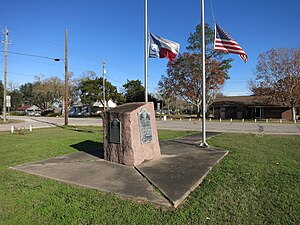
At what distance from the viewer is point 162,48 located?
954cm

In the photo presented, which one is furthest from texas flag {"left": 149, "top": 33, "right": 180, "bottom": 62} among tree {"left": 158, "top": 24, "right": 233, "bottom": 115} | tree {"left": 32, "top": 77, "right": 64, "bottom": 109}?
tree {"left": 32, "top": 77, "right": 64, "bottom": 109}

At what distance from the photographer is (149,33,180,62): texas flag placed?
374 inches

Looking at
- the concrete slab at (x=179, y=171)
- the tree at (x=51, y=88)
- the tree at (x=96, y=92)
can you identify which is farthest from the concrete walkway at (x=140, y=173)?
the tree at (x=51, y=88)

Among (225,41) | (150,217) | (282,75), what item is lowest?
(150,217)

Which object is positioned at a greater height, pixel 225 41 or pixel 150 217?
pixel 225 41

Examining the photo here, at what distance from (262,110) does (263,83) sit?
25.5 feet

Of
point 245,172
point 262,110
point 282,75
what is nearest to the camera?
point 245,172

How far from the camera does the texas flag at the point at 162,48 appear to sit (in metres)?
9.49

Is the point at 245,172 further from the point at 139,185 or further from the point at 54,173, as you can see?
the point at 54,173

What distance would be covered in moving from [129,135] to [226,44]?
221 inches

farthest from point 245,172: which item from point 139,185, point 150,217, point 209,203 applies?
point 150,217

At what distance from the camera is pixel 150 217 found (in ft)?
11.1

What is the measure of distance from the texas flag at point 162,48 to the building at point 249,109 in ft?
102

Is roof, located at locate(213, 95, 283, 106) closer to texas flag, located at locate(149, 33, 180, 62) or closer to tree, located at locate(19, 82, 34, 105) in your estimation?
texas flag, located at locate(149, 33, 180, 62)
